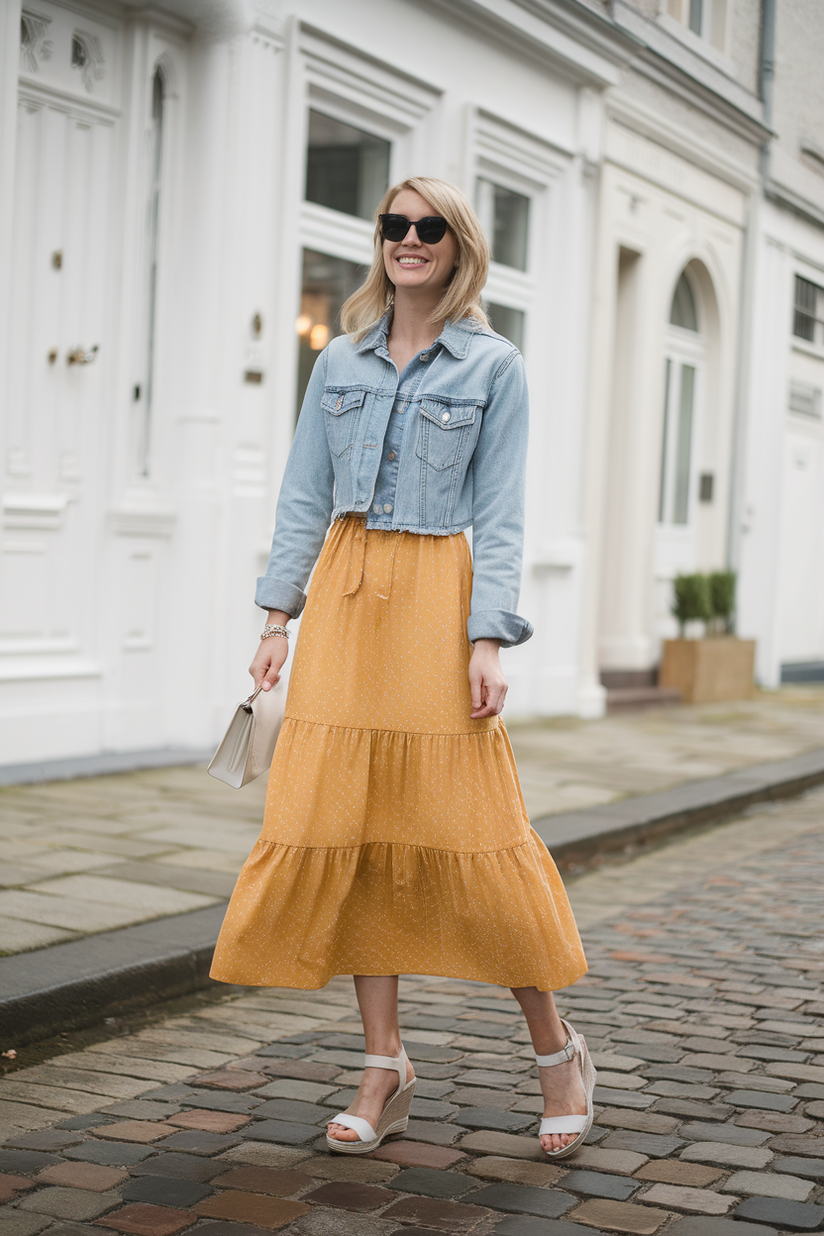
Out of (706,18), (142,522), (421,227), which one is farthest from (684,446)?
(421,227)

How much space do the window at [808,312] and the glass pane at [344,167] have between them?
8.00 meters

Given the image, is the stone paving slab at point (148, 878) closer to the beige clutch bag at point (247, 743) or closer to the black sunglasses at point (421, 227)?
the beige clutch bag at point (247, 743)

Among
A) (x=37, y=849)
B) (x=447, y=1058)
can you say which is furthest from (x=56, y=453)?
(x=447, y=1058)

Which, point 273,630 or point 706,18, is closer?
point 273,630

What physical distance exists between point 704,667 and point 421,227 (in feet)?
33.7

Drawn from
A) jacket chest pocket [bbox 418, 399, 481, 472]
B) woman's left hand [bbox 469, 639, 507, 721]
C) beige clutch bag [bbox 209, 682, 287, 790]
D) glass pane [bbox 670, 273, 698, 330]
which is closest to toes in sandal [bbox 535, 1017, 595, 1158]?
woman's left hand [bbox 469, 639, 507, 721]

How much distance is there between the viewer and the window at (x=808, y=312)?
1627 cm

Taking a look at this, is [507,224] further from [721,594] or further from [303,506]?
[303,506]

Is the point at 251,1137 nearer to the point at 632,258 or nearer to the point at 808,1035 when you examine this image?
the point at 808,1035

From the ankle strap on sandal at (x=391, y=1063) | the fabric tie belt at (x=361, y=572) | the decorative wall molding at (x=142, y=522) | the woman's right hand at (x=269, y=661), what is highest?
the decorative wall molding at (x=142, y=522)

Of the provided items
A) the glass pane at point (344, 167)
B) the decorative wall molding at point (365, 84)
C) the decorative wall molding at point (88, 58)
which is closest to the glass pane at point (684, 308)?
the decorative wall molding at point (365, 84)

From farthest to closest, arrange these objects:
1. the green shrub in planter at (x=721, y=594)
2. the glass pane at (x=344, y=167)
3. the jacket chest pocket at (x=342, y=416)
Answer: the green shrub in planter at (x=721, y=594) → the glass pane at (x=344, y=167) → the jacket chest pocket at (x=342, y=416)

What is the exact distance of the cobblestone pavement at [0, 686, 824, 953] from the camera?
4523 mm

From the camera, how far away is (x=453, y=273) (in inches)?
120
